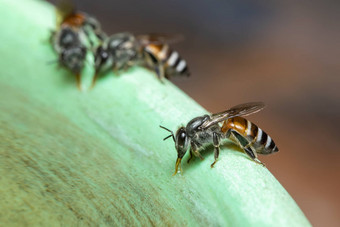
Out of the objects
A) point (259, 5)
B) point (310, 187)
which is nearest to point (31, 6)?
point (310, 187)

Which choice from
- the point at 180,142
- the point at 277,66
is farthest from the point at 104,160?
the point at 277,66

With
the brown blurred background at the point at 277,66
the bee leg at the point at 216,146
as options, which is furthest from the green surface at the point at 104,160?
the brown blurred background at the point at 277,66

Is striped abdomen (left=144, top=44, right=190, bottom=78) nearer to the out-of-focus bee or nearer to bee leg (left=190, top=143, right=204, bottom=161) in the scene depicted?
the out-of-focus bee

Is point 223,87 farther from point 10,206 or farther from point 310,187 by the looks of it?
point 10,206

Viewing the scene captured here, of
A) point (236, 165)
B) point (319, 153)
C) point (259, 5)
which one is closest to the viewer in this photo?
point (236, 165)

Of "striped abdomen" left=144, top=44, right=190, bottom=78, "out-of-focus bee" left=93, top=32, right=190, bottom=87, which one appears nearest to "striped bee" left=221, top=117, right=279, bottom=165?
"out-of-focus bee" left=93, top=32, right=190, bottom=87
